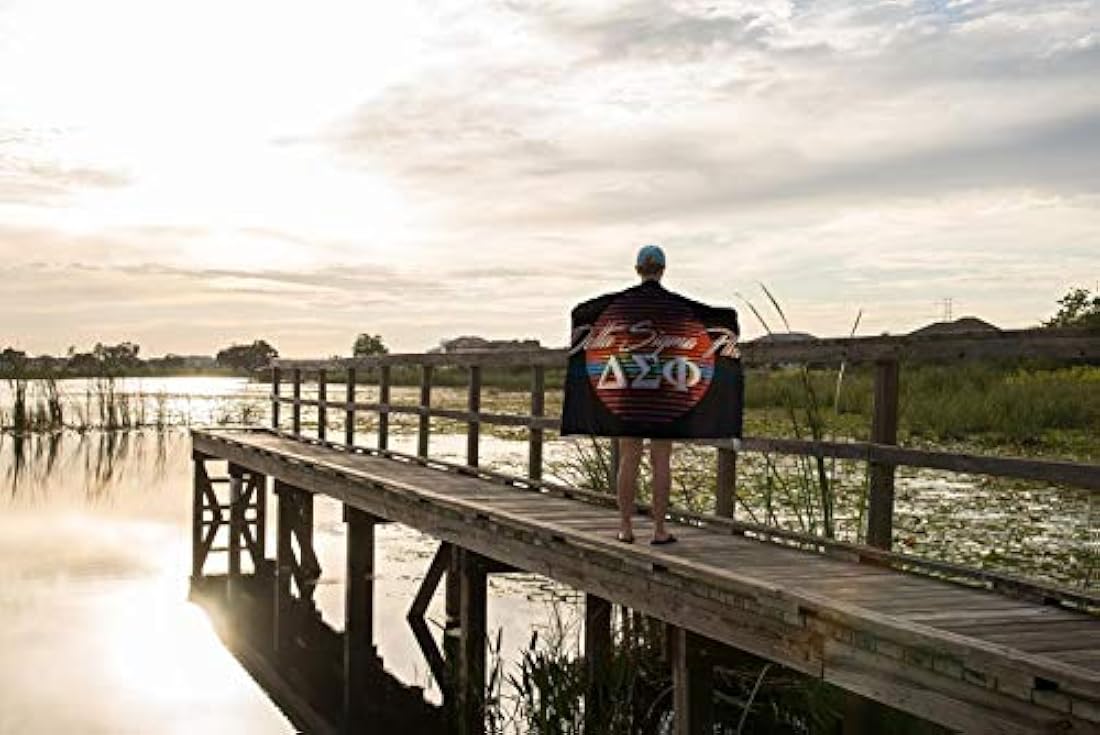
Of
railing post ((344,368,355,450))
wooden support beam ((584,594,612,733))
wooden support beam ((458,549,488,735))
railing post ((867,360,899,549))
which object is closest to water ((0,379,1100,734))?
wooden support beam ((584,594,612,733))

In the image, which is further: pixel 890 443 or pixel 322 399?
pixel 322 399

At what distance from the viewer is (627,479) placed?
7.09 meters

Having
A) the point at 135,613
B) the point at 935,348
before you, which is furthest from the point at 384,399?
the point at 935,348

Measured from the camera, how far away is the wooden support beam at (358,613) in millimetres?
11445

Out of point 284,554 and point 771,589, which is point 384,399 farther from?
point 771,589

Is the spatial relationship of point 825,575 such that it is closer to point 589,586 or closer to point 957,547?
point 589,586

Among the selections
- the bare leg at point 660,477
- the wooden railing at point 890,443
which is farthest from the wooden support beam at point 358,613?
the bare leg at point 660,477

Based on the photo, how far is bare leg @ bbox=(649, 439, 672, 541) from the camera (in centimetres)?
688

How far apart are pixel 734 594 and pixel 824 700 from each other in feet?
6.44

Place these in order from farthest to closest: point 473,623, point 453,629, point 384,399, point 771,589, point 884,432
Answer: point 384,399 < point 453,629 < point 473,623 < point 884,432 < point 771,589

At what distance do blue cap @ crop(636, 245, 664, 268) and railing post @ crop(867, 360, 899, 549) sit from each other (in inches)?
49.4

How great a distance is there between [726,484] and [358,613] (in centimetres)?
541

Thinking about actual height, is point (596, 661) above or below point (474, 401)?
below

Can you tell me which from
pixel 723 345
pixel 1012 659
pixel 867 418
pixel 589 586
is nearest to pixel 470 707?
pixel 589 586
